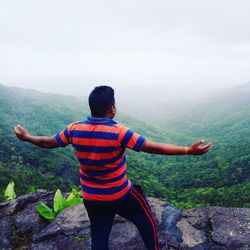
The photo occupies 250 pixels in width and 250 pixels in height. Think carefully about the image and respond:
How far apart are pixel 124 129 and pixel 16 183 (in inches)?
383

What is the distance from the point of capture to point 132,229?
204 inches

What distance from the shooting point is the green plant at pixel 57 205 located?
19.4 ft

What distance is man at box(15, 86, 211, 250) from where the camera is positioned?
2.96 m

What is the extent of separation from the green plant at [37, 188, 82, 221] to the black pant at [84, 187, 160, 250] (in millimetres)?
2769

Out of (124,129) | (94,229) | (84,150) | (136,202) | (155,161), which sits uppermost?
(124,129)

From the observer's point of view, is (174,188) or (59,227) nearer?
(59,227)

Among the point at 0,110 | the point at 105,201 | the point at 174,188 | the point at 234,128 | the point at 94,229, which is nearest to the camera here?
the point at 105,201

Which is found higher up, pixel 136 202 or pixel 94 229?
pixel 136 202

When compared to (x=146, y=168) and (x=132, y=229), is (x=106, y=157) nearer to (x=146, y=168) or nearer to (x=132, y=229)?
(x=132, y=229)

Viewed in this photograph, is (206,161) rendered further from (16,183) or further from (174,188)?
(16,183)

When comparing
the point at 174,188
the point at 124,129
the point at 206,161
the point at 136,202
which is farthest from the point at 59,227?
the point at 206,161

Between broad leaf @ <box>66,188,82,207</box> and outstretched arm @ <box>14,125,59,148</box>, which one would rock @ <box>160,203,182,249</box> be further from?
outstretched arm @ <box>14,125,59,148</box>

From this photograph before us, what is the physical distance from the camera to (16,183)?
38.3 ft

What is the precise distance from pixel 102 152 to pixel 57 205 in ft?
11.8
